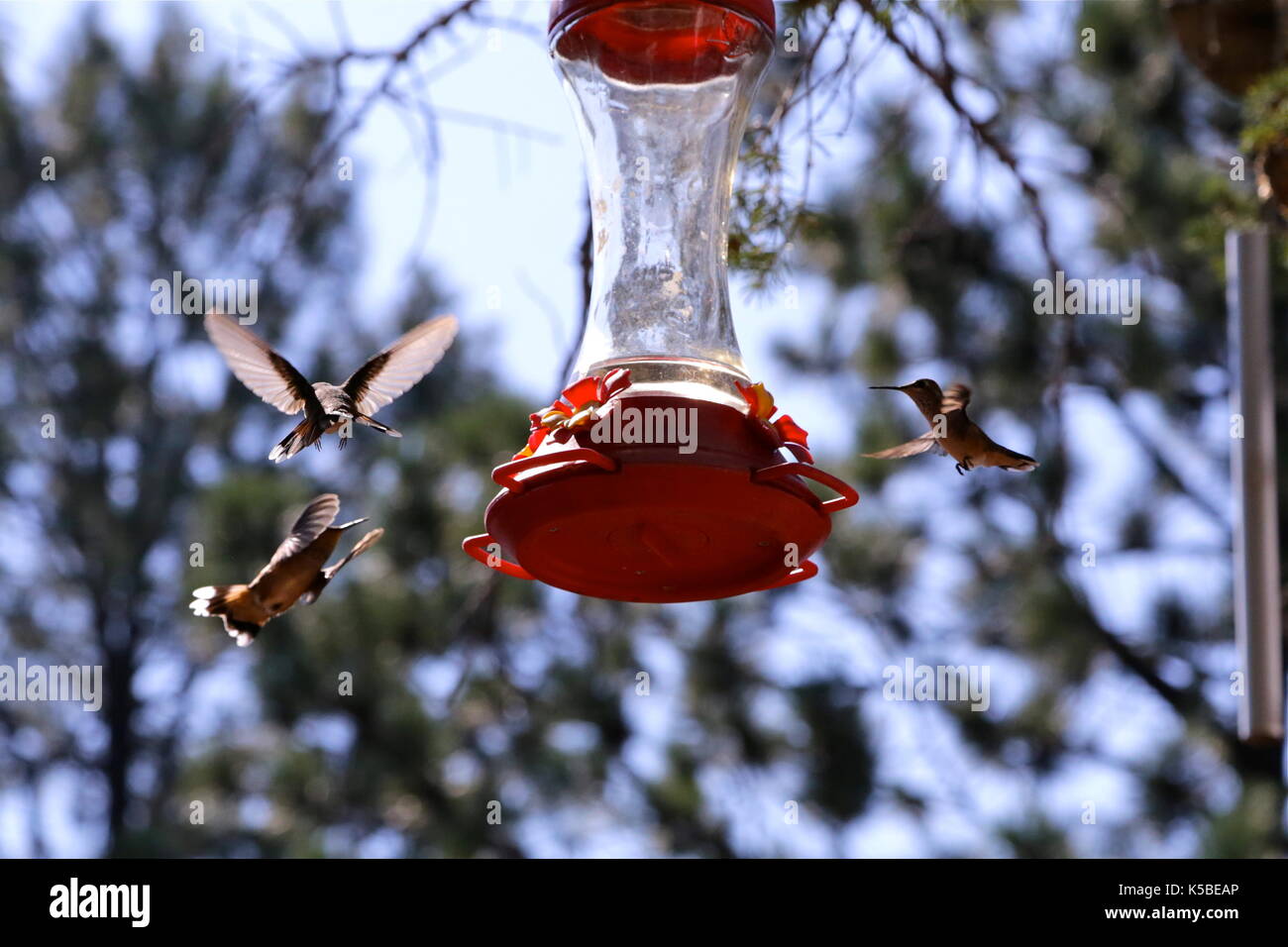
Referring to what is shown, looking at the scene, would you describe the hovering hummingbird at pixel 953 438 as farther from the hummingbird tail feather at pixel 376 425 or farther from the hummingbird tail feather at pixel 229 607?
the hummingbird tail feather at pixel 229 607

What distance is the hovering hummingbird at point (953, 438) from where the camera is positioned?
299cm

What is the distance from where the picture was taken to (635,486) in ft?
8.29

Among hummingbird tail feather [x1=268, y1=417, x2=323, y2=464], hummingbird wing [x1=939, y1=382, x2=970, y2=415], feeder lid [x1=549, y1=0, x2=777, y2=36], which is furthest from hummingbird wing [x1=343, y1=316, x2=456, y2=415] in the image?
hummingbird wing [x1=939, y1=382, x2=970, y2=415]

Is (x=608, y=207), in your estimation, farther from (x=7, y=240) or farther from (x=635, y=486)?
(x=7, y=240)

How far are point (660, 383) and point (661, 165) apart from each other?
2.24ft

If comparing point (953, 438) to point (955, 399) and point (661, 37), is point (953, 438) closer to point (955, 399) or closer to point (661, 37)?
point (955, 399)

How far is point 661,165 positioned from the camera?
3340mm

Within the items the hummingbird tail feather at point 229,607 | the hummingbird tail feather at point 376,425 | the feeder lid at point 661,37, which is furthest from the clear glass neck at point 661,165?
the hummingbird tail feather at point 229,607

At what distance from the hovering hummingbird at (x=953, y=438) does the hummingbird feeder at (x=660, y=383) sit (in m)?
0.26

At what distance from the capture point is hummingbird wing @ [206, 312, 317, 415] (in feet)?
9.89

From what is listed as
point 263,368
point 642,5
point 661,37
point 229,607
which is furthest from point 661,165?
point 229,607

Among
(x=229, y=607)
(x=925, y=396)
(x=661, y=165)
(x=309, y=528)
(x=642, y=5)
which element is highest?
(x=642, y=5)
